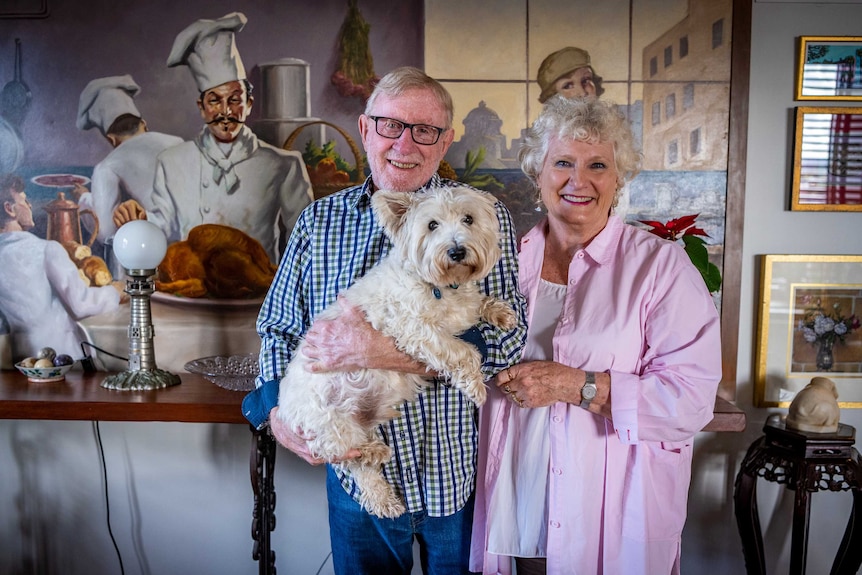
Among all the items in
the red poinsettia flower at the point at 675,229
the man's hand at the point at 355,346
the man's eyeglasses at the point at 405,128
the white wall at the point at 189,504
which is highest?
the man's eyeglasses at the point at 405,128

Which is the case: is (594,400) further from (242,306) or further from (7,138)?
(7,138)

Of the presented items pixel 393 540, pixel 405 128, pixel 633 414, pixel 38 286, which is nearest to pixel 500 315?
pixel 633 414

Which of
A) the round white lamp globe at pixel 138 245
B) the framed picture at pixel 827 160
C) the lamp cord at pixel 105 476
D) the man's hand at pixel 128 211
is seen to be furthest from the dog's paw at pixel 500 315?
the lamp cord at pixel 105 476

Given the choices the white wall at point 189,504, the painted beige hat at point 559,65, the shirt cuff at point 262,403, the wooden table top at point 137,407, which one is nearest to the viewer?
the shirt cuff at point 262,403

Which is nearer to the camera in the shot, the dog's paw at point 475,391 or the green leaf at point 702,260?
the dog's paw at point 475,391

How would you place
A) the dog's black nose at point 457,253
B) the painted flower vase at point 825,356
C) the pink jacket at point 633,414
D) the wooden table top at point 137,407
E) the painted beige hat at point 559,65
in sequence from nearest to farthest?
the dog's black nose at point 457,253, the pink jacket at point 633,414, the wooden table top at point 137,407, the painted beige hat at point 559,65, the painted flower vase at point 825,356

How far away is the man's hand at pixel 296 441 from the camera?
1.60 meters

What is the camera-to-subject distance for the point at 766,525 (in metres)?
2.91

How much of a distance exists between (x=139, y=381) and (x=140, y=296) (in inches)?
14.0

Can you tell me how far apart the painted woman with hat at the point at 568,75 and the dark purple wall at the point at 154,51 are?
0.58m

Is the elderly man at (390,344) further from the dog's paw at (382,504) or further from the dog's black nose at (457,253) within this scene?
the dog's black nose at (457,253)

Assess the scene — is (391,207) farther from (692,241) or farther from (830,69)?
(830,69)

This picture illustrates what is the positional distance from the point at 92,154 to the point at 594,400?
2.51 m

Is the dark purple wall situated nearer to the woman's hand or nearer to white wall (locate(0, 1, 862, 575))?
white wall (locate(0, 1, 862, 575))
